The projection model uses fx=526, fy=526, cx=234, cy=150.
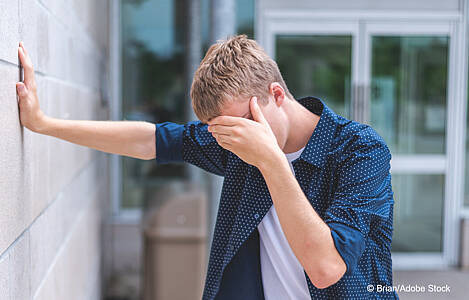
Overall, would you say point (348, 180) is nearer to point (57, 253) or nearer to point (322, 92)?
point (57, 253)

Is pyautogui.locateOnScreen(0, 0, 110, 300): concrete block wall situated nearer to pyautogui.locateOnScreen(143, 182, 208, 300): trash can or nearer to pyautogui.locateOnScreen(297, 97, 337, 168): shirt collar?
pyautogui.locateOnScreen(143, 182, 208, 300): trash can

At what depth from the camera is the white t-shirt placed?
163 centimetres

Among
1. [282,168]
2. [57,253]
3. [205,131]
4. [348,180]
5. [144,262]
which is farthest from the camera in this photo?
[144,262]

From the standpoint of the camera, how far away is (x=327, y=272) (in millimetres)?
1330

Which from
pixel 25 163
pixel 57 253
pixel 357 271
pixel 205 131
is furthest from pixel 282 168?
pixel 57 253

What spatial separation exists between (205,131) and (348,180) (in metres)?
0.59

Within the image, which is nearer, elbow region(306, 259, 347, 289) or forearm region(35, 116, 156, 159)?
elbow region(306, 259, 347, 289)

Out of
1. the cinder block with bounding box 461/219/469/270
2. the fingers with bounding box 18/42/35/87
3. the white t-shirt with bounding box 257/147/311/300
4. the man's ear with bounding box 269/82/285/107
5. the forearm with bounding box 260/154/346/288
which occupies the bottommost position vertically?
the cinder block with bounding box 461/219/469/270

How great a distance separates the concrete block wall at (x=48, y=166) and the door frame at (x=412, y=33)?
235cm

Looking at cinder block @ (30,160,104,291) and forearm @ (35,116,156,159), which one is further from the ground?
forearm @ (35,116,156,159)

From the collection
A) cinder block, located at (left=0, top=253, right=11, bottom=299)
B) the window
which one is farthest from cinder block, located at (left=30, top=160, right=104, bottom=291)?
the window

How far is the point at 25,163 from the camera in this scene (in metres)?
1.50

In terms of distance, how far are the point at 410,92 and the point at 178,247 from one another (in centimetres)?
303

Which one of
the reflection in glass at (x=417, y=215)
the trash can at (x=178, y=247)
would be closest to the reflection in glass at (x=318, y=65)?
the reflection in glass at (x=417, y=215)
